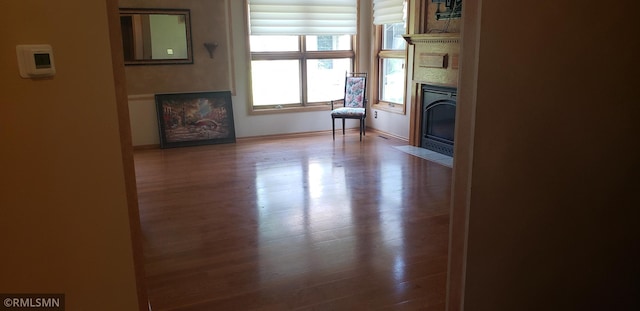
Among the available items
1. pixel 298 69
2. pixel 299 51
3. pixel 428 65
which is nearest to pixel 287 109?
pixel 298 69

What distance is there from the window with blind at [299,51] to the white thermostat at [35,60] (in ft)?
17.2

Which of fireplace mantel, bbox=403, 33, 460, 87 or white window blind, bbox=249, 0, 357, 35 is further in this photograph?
white window blind, bbox=249, 0, 357, 35

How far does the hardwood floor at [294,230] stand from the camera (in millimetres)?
2621

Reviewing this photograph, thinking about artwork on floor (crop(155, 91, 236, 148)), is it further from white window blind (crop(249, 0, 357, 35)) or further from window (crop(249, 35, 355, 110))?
white window blind (crop(249, 0, 357, 35))

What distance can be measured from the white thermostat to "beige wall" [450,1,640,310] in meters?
1.40

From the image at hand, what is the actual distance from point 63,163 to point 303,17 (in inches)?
221

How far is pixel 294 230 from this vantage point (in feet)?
11.6

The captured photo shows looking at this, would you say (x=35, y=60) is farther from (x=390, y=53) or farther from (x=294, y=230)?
(x=390, y=53)

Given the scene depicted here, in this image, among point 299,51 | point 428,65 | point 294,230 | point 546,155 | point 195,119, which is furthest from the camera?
point 299,51

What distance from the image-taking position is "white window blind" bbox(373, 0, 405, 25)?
250 inches

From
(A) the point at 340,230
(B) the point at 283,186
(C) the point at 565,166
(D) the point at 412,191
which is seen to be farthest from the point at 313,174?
(C) the point at 565,166

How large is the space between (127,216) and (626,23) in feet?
6.74

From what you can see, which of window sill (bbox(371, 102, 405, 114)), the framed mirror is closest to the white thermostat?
the framed mirror

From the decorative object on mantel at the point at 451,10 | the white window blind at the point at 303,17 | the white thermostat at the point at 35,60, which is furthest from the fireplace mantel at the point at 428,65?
the white thermostat at the point at 35,60
